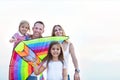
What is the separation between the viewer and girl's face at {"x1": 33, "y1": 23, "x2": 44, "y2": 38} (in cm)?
448

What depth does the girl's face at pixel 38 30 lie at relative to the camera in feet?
14.7

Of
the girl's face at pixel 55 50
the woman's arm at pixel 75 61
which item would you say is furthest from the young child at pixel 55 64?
the woman's arm at pixel 75 61

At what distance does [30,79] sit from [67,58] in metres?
0.41

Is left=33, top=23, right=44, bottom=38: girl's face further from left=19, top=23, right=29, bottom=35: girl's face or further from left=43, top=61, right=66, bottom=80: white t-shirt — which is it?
left=43, top=61, right=66, bottom=80: white t-shirt

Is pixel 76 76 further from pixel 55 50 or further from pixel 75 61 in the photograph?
pixel 55 50

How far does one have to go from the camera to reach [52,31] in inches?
176

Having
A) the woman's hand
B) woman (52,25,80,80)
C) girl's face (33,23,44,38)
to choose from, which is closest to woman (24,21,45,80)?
girl's face (33,23,44,38)

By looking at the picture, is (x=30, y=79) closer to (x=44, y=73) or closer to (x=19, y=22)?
(x=44, y=73)

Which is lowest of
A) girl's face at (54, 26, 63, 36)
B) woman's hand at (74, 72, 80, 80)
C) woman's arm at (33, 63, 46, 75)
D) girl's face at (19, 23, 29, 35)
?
woman's hand at (74, 72, 80, 80)

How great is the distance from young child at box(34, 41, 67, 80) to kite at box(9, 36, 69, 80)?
0.13 metres

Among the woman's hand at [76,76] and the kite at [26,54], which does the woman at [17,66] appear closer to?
the kite at [26,54]

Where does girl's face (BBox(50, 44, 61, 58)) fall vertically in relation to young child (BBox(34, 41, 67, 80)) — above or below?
above

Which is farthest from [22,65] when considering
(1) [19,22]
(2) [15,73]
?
(1) [19,22]

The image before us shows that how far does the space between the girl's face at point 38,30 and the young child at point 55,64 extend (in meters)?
0.21
